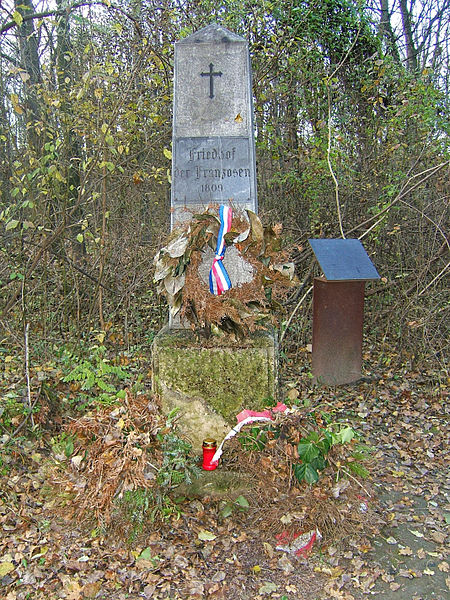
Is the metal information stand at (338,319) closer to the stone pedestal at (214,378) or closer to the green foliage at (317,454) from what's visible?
the stone pedestal at (214,378)

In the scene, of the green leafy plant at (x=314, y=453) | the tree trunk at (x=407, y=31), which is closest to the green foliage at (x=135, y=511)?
the green leafy plant at (x=314, y=453)

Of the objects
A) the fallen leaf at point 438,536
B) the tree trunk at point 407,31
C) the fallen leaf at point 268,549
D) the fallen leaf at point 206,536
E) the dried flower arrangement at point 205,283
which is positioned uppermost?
the tree trunk at point 407,31

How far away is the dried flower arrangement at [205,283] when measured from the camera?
320 centimetres

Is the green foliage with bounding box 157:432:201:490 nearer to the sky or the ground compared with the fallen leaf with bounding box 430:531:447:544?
nearer to the sky

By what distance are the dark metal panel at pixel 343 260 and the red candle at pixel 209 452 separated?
7.45 feet

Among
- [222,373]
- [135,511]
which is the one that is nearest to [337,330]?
[222,373]

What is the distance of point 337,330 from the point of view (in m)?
5.30

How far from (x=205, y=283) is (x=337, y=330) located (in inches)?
92.7

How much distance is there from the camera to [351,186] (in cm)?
670

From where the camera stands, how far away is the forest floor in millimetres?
2533

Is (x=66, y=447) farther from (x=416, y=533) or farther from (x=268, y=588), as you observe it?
(x=416, y=533)

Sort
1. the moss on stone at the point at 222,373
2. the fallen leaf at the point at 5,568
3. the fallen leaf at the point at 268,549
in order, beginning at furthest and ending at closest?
the moss on stone at the point at 222,373 < the fallen leaf at the point at 268,549 < the fallen leaf at the point at 5,568

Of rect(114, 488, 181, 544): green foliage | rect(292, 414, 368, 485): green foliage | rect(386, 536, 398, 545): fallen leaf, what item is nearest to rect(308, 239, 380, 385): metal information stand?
rect(292, 414, 368, 485): green foliage

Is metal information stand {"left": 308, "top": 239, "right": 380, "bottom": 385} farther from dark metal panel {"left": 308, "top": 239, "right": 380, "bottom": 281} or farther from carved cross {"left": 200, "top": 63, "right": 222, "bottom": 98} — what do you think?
carved cross {"left": 200, "top": 63, "right": 222, "bottom": 98}
